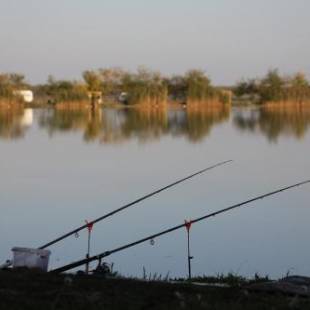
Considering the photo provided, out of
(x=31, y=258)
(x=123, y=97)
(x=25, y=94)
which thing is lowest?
(x=123, y=97)

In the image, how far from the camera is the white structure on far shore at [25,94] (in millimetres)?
42013

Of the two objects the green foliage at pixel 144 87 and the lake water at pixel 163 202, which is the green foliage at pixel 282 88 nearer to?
the green foliage at pixel 144 87

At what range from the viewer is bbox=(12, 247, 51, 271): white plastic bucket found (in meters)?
3.81

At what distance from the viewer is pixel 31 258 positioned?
3.82 meters

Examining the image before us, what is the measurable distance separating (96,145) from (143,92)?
2586 cm

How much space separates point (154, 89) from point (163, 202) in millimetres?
35116

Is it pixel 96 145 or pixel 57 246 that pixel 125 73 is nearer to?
pixel 96 145

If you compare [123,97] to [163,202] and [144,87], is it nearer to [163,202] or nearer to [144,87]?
[144,87]

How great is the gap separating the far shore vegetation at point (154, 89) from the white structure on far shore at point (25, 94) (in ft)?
0.86

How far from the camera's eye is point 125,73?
156 ft

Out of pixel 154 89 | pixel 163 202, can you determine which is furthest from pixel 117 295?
pixel 154 89

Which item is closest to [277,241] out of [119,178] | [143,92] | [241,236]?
[241,236]

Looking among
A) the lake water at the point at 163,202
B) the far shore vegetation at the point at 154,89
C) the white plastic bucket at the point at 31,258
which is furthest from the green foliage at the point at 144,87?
the white plastic bucket at the point at 31,258

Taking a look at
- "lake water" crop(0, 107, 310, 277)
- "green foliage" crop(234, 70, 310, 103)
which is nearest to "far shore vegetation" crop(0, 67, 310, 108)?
"green foliage" crop(234, 70, 310, 103)
